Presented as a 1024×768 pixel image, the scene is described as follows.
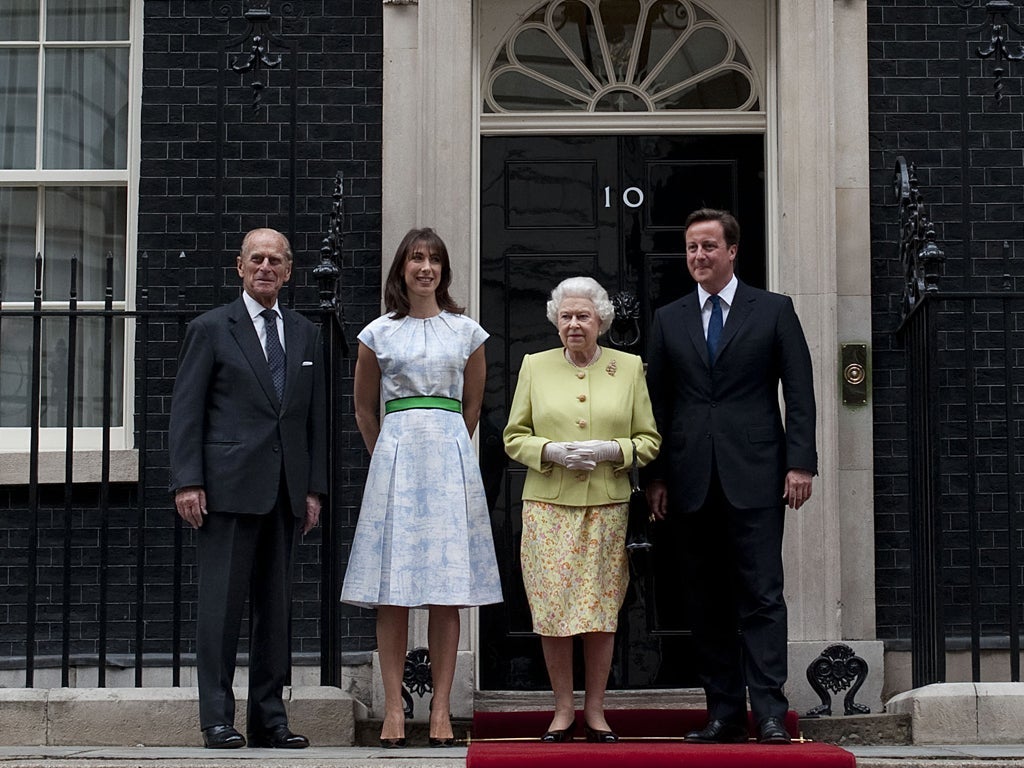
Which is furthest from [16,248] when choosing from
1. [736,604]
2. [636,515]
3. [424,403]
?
[736,604]

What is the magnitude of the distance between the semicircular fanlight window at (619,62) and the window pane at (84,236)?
1961 mm

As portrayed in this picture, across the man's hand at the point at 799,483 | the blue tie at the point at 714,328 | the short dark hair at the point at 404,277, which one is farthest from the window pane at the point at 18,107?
the man's hand at the point at 799,483

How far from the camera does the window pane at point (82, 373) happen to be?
865 centimetres

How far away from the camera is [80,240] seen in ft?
29.1

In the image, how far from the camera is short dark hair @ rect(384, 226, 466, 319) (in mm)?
6668

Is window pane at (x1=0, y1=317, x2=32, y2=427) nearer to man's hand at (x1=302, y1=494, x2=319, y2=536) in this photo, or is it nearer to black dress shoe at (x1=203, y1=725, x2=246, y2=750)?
man's hand at (x1=302, y1=494, x2=319, y2=536)

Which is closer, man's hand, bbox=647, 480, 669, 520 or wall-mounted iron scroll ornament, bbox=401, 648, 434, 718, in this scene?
man's hand, bbox=647, 480, 669, 520

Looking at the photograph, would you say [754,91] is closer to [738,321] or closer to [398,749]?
[738,321]

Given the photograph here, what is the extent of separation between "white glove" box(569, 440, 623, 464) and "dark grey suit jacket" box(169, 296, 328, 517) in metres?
1.04

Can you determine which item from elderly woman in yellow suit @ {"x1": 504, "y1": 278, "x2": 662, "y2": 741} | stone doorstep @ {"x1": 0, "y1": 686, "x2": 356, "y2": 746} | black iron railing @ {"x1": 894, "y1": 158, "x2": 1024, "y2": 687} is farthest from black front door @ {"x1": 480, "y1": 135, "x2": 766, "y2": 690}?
elderly woman in yellow suit @ {"x1": 504, "y1": 278, "x2": 662, "y2": 741}

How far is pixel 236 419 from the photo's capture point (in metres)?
6.52

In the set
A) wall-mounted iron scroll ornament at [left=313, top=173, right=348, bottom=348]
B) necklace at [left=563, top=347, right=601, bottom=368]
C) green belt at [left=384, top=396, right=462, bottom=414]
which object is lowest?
green belt at [left=384, top=396, right=462, bottom=414]

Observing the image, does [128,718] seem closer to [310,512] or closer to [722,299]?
[310,512]

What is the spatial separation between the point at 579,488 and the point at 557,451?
18 centimetres
